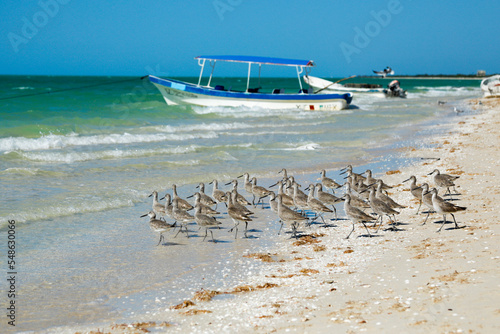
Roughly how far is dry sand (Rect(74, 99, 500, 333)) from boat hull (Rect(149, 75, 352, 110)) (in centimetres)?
2683

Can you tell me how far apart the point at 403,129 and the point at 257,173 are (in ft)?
47.7

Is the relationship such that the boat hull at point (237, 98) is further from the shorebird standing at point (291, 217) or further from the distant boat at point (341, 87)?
the shorebird standing at point (291, 217)

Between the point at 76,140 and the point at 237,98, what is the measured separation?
628 inches

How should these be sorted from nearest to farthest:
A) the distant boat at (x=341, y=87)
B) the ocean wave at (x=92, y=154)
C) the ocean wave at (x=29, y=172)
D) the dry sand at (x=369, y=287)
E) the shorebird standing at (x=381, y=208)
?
the dry sand at (x=369, y=287) < the shorebird standing at (x=381, y=208) < the ocean wave at (x=29, y=172) < the ocean wave at (x=92, y=154) < the distant boat at (x=341, y=87)

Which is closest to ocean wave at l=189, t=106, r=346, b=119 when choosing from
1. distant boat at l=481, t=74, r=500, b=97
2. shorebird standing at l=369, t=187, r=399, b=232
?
distant boat at l=481, t=74, r=500, b=97

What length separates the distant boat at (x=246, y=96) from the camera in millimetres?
34750

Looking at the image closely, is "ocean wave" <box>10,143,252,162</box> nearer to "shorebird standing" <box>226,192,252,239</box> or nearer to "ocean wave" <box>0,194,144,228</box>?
"ocean wave" <box>0,194,144,228</box>

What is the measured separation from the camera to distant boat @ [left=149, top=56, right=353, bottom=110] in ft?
114

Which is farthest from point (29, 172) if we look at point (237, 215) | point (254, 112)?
point (254, 112)

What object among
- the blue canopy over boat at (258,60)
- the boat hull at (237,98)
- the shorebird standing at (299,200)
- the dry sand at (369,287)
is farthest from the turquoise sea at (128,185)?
the blue canopy over boat at (258,60)

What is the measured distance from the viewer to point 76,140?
2198 centimetres

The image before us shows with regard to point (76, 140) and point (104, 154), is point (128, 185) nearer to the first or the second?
point (104, 154)

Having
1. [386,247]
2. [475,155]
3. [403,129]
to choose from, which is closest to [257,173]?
[475,155]

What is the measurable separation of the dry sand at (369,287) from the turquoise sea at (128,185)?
538 mm
